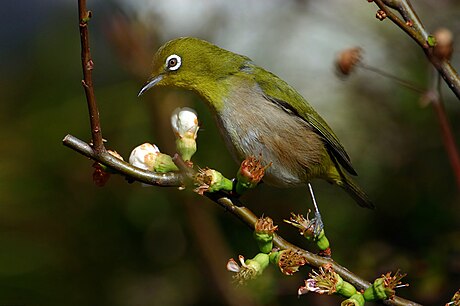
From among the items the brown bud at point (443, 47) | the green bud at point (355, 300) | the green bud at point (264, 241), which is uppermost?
the brown bud at point (443, 47)

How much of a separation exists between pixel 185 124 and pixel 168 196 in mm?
1121

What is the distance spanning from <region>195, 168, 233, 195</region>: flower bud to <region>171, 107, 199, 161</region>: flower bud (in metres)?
0.13

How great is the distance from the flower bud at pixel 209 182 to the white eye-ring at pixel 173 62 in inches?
32.1

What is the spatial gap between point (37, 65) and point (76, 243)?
895 mm

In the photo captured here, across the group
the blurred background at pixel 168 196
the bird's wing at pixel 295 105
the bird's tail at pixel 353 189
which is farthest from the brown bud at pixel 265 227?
the bird's tail at pixel 353 189

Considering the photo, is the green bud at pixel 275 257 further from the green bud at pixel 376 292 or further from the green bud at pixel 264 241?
the green bud at pixel 376 292

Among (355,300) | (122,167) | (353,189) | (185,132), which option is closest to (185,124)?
(185,132)

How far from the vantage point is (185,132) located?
182 cm

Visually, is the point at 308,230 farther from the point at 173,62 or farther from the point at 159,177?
the point at 173,62

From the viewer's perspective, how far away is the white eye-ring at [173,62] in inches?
94.9

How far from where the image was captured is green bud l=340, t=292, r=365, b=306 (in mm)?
1548

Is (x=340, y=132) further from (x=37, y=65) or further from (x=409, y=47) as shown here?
(x=37, y=65)

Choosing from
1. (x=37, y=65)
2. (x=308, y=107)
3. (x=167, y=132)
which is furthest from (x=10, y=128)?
(x=308, y=107)

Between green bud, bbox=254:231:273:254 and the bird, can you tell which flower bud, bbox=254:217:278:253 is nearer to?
green bud, bbox=254:231:273:254
